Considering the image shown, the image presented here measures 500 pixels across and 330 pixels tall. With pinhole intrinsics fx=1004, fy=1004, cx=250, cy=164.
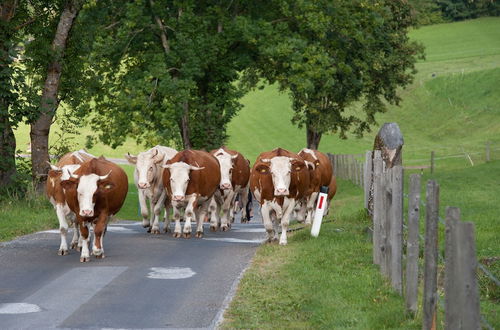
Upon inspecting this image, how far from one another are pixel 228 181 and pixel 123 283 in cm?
1054

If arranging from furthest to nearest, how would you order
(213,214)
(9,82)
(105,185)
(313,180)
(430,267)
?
(9,82) → (313,180) → (213,214) → (105,185) → (430,267)

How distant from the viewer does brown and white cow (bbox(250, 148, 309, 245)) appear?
64.5ft

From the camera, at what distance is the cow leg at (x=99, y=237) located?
16.6 metres

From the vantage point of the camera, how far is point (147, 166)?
73.9 ft

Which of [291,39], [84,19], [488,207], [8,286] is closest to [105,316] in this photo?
[8,286]

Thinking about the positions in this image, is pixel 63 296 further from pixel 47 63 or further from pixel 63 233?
pixel 47 63

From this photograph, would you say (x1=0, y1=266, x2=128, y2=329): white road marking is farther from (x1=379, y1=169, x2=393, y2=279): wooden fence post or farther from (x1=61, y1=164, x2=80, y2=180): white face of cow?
(x1=379, y1=169, x2=393, y2=279): wooden fence post

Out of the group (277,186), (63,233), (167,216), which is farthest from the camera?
(167,216)

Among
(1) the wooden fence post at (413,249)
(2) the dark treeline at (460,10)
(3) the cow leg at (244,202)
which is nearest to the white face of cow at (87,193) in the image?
(1) the wooden fence post at (413,249)

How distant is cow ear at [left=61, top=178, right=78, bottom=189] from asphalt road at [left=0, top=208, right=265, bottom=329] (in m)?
1.20

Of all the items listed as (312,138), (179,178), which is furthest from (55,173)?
(312,138)

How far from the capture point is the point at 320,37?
39594 millimetres

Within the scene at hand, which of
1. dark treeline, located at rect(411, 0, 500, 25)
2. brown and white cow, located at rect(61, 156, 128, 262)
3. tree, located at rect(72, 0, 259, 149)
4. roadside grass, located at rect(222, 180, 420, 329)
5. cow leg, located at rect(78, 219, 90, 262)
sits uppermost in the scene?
dark treeline, located at rect(411, 0, 500, 25)

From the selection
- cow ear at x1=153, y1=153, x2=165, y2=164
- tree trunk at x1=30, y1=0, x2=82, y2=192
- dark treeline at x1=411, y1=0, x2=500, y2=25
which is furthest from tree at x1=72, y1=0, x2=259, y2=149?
dark treeline at x1=411, y1=0, x2=500, y2=25
